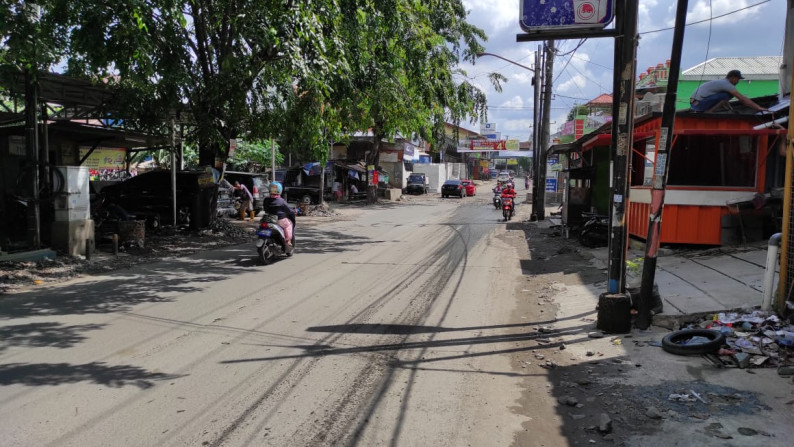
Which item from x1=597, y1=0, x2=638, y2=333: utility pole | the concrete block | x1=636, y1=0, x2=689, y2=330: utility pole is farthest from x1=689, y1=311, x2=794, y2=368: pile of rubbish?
the concrete block

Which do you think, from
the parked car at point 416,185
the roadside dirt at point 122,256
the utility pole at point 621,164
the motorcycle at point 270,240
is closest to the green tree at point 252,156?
the roadside dirt at point 122,256

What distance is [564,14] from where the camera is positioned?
6070 mm

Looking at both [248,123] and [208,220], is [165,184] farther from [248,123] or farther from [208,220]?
[248,123]

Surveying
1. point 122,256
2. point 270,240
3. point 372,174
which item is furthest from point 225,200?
point 372,174

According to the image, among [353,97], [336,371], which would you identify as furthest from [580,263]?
[336,371]

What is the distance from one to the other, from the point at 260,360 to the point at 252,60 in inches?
342

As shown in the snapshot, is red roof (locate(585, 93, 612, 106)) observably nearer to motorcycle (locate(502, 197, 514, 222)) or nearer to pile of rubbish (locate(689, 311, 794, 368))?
motorcycle (locate(502, 197, 514, 222))

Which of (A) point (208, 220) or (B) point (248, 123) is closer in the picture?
(B) point (248, 123)

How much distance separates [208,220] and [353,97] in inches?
232

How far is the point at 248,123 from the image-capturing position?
14.3 m

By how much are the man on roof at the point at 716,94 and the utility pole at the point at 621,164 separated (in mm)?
3937

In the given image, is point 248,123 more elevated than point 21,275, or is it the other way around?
point 248,123

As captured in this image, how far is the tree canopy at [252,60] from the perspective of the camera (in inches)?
329

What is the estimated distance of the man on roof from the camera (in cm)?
877
